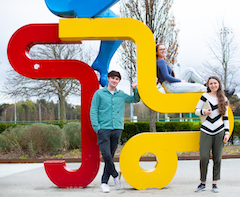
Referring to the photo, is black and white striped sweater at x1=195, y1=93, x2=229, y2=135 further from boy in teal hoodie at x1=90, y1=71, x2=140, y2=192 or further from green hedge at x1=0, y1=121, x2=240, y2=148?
green hedge at x1=0, y1=121, x2=240, y2=148

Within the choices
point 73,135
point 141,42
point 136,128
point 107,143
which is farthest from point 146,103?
point 136,128

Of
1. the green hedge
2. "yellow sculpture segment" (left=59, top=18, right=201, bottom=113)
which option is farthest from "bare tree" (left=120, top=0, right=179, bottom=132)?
"yellow sculpture segment" (left=59, top=18, right=201, bottom=113)

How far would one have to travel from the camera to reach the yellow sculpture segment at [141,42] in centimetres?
441

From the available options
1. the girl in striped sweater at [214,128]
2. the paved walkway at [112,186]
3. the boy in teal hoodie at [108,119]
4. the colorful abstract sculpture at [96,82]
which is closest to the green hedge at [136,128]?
the paved walkway at [112,186]

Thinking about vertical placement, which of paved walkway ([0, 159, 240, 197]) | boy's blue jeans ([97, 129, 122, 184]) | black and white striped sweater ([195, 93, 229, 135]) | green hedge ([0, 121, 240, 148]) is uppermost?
black and white striped sweater ([195, 93, 229, 135])

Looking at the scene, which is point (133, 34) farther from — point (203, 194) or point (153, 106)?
point (203, 194)

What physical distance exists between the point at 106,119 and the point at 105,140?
316mm

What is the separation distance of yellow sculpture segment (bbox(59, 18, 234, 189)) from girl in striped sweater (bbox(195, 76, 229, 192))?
0.34 m

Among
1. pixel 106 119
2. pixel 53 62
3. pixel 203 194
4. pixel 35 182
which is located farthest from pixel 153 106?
pixel 35 182

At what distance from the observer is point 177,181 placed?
487cm

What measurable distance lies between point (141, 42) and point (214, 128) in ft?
5.77

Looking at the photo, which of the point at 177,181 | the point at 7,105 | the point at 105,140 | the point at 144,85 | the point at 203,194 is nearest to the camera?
the point at 203,194

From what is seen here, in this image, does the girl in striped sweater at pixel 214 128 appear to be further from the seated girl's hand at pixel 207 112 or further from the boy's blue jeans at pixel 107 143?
the boy's blue jeans at pixel 107 143

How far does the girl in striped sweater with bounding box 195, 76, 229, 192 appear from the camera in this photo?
3.94 metres
